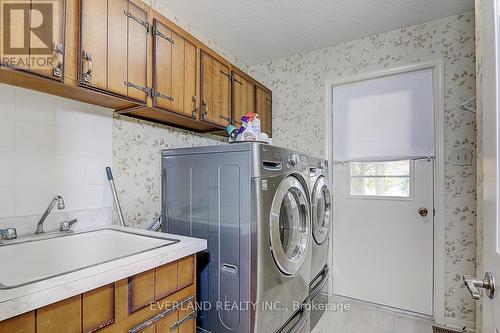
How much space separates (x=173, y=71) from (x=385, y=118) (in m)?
1.94

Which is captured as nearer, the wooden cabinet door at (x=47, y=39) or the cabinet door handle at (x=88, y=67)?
the wooden cabinet door at (x=47, y=39)

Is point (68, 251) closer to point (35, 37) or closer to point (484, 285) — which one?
point (35, 37)

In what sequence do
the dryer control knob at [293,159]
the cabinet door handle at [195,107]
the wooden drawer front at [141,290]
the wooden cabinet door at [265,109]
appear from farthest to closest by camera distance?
1. the wooden cabinet door at [265,109]
2. the cabinet door handle at [195,107]
3. the dryer control knob at [293,159]
4. the wooden drawer front at [141,290]

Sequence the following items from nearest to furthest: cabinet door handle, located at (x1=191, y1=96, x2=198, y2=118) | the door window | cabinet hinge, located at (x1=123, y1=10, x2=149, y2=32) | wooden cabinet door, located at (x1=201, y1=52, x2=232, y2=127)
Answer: cabinet hinge, located at (x1=123, y1=10, x2=149, y2=32)
cabinet door handle, located at (x1=191, y1=96, x2=198, y2=118)
wooden cabinet door, located at (x1=201, y1=52, x2=232, y2=127)
the door window

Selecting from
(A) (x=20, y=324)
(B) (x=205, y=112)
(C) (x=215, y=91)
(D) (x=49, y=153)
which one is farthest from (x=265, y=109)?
(A) (x=20, y=324)

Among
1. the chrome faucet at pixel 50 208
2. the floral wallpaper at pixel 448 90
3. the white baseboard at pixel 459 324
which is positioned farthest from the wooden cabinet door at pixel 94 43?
the white baseboard at pixel 459 324

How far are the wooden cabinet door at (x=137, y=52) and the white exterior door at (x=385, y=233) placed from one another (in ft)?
6.50

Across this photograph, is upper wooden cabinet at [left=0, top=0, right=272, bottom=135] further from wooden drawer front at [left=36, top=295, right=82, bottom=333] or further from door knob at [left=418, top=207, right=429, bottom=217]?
door knob at [left=418, top=207, right=429, bottom=217]

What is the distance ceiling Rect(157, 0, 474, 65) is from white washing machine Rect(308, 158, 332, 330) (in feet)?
3.93

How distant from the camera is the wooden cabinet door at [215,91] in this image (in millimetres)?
1933

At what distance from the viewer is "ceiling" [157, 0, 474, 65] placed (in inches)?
78.0

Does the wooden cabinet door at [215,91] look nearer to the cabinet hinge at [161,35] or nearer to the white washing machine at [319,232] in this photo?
the cabinet hinge at [161,35]

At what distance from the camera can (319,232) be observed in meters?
2.14

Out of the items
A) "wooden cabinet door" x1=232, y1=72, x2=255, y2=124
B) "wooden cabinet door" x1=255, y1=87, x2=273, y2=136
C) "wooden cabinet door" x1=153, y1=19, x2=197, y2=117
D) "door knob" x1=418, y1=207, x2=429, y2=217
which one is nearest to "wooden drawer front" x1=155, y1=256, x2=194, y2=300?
"wooden cabinet door" x1=153, y1=19, x2=197, y2=117
